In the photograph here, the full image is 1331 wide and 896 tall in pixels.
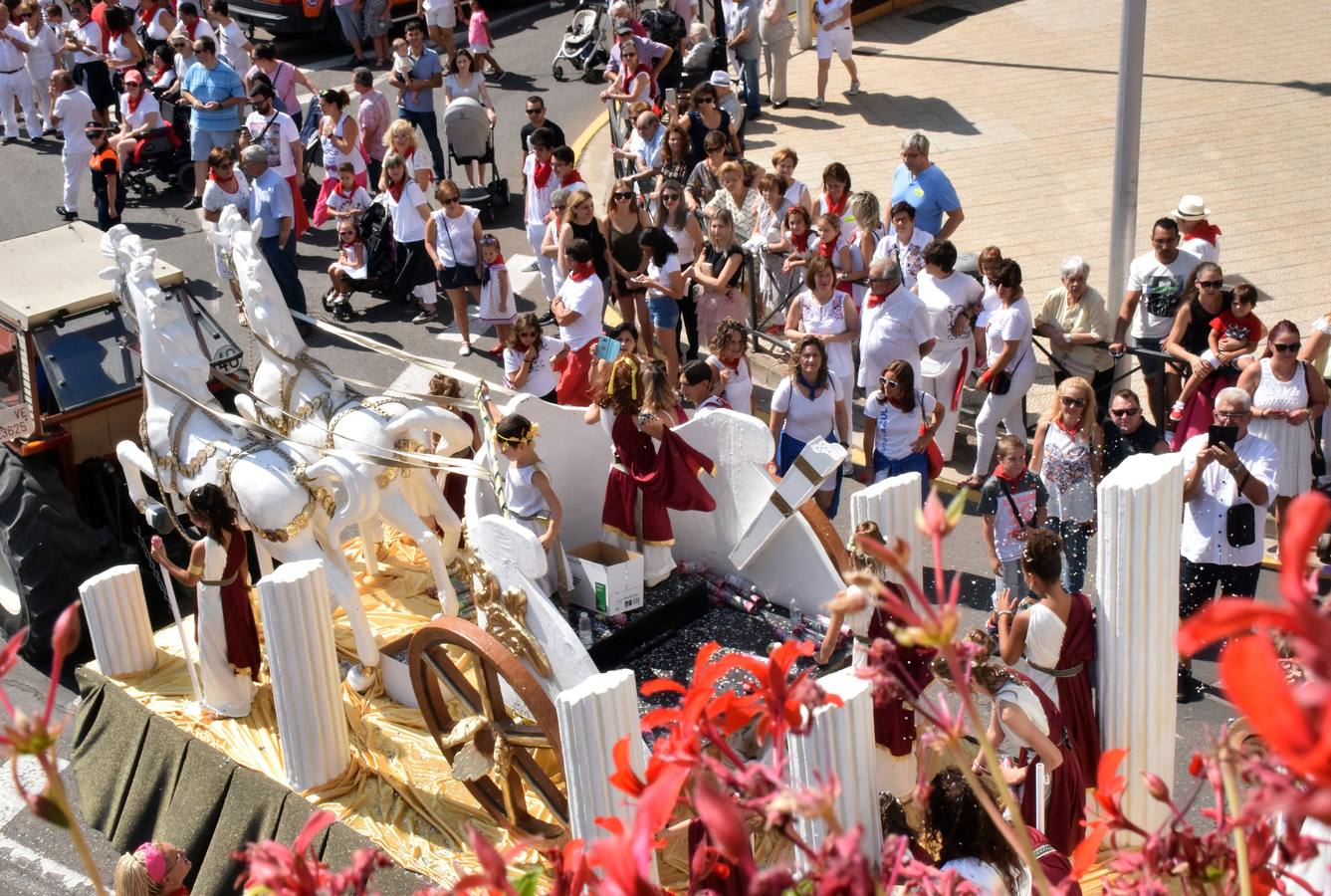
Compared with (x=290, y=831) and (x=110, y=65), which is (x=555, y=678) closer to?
(x=290, y=831)

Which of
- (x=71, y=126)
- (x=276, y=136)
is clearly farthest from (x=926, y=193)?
(x=71, y=126)

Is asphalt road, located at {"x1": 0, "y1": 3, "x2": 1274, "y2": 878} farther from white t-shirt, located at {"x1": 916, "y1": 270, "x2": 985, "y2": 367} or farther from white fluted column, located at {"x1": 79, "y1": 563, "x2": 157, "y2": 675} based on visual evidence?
white t-shirt, located at {"x1": 916, "y1": 270, "x2": 985, "y2": 367}

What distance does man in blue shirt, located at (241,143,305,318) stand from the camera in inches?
516

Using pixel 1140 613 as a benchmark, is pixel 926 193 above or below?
above

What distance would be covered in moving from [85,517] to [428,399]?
2.53m

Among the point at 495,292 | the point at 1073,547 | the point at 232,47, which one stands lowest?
the point at 1073,547

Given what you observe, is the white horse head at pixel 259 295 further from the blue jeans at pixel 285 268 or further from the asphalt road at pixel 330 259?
the blue jeans at pixel 285 268

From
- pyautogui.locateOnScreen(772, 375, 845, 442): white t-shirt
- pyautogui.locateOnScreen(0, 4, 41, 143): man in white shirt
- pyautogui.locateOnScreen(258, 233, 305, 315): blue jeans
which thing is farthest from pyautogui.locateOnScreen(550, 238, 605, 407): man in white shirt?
pyautogui.locateOnScreen(0, 4, 41, 143): man in white shirt

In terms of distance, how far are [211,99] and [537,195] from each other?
15.2 feet

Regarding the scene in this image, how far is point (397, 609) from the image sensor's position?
27.7 feet

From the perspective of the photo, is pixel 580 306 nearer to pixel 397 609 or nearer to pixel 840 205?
pixel 840 205

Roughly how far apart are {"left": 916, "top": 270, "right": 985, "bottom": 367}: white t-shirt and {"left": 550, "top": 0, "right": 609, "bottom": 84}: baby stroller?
10.6 metres

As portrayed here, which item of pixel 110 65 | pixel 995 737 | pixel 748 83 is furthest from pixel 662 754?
pixel 110 65

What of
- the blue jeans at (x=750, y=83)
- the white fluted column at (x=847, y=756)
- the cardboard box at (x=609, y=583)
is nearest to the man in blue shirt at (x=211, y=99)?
the blue jeans at (x=750, y=83)
